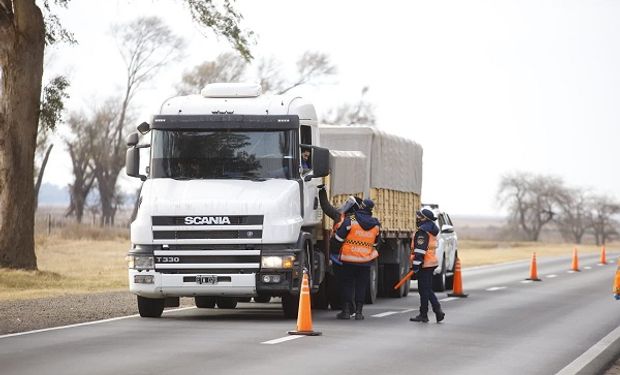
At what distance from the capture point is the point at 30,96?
3244cm

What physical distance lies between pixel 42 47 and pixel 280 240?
1523 cm

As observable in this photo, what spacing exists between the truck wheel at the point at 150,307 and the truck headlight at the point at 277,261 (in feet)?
7.82

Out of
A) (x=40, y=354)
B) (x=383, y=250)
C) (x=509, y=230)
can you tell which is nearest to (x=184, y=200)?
(x=40, y=354)

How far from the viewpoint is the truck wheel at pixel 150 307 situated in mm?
20688

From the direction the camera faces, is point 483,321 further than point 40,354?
Yes

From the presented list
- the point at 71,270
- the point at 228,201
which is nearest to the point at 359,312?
the point at 228,201

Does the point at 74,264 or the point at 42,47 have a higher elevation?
the point at 42,47

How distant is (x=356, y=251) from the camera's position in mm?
20609

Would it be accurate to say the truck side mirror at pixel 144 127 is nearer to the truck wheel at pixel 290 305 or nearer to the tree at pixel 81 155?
the truck wheel at pixel 290 305

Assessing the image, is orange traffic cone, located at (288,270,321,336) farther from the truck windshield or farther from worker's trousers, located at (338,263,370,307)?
worker's trousers, located at (338,263,370,307)

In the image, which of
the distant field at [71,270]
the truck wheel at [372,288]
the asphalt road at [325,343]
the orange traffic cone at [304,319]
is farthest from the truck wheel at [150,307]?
the distant field at [71,270]

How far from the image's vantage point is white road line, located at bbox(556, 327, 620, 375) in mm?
13753

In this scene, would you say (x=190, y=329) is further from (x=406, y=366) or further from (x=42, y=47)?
→ (x=42, y=47)

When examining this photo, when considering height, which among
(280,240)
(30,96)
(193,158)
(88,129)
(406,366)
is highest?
(88,129)
